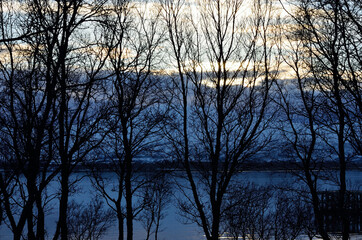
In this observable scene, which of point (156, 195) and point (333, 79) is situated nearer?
point (333, 79)

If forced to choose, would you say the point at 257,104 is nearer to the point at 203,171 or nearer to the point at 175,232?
the point at 203,171

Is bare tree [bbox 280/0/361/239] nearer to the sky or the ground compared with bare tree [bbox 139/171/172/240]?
nearer to the sky

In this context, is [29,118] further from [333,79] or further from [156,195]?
[156,195]

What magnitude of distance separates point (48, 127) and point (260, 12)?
8852 mm

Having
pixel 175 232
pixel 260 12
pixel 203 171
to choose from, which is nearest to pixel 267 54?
pixel 260 12

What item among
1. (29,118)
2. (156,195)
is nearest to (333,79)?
(29,118)

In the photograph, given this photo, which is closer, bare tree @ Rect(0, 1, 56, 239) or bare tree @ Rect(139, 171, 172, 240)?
bare tree @ Rect(0, 1, 56, 239)

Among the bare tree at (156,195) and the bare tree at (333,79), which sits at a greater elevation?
the bare tree at (333,79)

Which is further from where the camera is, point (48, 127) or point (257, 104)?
point (257, 104)

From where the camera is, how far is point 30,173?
7402 millimetres

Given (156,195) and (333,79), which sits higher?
(333,79)

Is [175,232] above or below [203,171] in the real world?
below

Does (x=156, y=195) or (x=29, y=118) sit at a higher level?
(x=29, y=118)

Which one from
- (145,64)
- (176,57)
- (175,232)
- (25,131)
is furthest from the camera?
(175,232)
